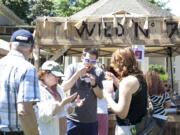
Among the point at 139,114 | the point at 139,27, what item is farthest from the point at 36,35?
the point at 139,114

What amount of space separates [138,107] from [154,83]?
1.47 m

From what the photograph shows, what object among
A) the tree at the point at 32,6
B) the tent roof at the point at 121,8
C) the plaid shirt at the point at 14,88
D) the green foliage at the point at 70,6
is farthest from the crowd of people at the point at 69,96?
the tree at the point at 32,6

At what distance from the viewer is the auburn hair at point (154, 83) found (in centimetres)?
386

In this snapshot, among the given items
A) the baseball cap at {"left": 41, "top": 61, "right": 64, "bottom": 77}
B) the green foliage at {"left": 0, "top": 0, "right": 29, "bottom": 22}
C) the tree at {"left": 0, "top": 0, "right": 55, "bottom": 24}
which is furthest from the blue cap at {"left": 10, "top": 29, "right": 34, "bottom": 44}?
the green foliage at {"left": 0, "top": 0, "right": 29, "bottom": 22}

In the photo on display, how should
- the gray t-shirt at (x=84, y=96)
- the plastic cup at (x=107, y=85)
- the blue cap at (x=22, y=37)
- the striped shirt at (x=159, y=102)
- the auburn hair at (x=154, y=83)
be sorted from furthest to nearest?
the auburn hair at (x=154, y=83), the striped shirt at (x=159, y=102), the gray t-shirt at (x=84, y=96), the plastic cup at (x=107, y=85), the blue cap at (x=22, y=37)

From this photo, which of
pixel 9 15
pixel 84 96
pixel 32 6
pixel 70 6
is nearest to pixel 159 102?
pixel 84 96

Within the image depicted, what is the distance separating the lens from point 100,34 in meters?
5.56

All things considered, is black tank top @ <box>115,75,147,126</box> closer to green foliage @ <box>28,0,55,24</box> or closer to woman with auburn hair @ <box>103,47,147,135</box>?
woman with auburn hair @ <box>103,47,147,135</box>

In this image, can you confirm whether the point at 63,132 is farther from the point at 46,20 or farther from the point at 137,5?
the point at 137,5

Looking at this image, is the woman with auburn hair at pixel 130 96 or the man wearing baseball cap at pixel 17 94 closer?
the man wearing baseball cap at pixel 17 94

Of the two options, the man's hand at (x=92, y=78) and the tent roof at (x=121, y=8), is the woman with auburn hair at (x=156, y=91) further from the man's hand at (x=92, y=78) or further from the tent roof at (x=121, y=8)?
the tent roof at (x=121, y=8)

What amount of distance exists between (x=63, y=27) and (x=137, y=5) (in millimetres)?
8395

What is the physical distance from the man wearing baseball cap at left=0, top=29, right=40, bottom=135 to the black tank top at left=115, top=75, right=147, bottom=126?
960 mm

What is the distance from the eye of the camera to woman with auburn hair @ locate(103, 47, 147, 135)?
2.40 metres
